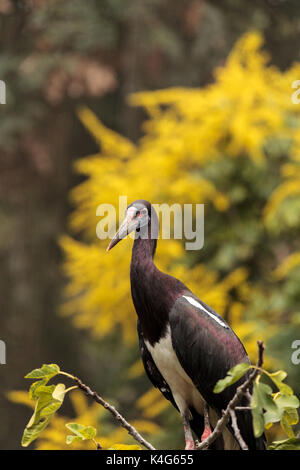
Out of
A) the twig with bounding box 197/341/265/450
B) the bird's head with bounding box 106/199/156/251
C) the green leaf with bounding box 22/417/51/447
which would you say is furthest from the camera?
the bird's head with bounding box 106/199/156/251

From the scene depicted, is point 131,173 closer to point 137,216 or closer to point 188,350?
point 188,350

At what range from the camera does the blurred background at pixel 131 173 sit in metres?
4.46

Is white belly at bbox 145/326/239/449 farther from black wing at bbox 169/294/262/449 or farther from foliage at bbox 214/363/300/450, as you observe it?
foliage at bbox 214/363/300/450

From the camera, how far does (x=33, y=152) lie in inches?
307

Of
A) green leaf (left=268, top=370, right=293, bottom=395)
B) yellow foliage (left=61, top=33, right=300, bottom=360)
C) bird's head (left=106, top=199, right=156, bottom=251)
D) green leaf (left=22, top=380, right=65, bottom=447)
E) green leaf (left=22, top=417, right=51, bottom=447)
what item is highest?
yellow foliage (left=61, top=33, right=300, bottom=360)

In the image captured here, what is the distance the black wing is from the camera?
1.96 metres

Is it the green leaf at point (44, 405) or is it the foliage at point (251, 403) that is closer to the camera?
the foliage at point (251, 403)

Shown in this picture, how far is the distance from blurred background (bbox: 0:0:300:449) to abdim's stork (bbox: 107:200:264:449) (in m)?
1.95

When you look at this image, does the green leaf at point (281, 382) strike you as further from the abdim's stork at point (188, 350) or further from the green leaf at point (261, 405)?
the abdim's stork at point (188, 350)

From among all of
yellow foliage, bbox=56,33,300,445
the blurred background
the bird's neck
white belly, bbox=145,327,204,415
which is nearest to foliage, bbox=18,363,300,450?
the bird's neck

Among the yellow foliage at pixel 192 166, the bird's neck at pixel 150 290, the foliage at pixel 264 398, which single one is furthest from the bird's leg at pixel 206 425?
the yellow foliage at pixel 192 166

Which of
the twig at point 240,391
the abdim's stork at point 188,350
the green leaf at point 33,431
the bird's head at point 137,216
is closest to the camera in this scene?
the twig at point 240,391

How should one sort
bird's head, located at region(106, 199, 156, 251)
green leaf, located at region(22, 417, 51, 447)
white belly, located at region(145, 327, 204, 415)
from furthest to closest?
white belly, located at region(145, 327, 204, 415)
bird's head, located at region(106, 199, 156, 251)
green leaf, located at region(22, 417, 51, 447)
